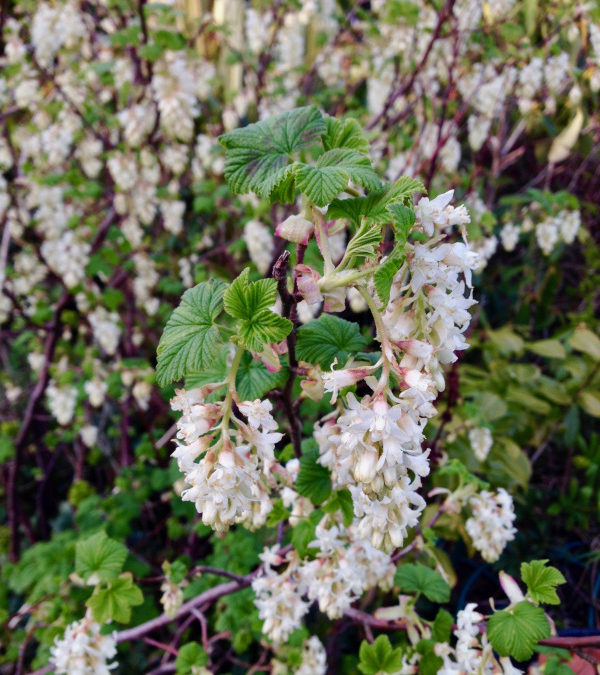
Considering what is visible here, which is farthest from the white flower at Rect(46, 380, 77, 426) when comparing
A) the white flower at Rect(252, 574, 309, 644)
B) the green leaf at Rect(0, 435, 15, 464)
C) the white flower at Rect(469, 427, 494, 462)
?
the white flower at Rect(469, 427, 494, 462)

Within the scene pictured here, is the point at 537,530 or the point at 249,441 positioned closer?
the point at 249,441

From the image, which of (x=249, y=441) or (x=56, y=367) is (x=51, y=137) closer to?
(x=56, y=367)

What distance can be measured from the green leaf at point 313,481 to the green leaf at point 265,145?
0.39 metres

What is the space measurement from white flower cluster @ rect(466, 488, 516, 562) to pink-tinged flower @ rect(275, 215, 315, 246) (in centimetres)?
68

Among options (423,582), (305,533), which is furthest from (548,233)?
(305,533)

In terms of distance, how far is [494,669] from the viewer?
0.73 m

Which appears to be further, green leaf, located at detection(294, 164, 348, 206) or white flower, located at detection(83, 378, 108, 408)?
white flower, located at detection(83, 378, 108, 408)

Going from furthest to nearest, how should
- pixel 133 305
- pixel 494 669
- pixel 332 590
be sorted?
pixel 133 305 → pixel 332 590 → pixel 494 669

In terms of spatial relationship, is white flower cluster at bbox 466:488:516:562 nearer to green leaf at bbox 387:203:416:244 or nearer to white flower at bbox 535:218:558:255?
green leaf at bbox 387:203:416:244

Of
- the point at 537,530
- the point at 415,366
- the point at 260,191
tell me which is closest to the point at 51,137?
the point at 260,191

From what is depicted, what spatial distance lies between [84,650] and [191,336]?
27.8 inches

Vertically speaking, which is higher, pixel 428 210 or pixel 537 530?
pixel 428 210

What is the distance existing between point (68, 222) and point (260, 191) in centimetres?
Result: 182

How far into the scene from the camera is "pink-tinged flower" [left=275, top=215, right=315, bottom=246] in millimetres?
590
